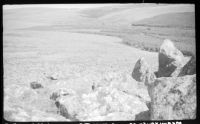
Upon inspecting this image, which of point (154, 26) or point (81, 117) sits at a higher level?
point (154, 26)

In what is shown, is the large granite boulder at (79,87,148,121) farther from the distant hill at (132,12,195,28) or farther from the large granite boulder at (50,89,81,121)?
the distant hill at (132,12,195,28)

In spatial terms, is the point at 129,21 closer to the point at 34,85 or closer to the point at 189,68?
the point at 189,68

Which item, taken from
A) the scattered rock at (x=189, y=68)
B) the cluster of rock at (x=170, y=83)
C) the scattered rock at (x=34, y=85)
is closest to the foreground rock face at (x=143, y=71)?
the cluster of rock at (x=170, y=83)

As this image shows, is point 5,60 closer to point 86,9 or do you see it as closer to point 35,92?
point 35,92

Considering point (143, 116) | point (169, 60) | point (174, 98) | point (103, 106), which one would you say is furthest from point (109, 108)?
point (169, 60)

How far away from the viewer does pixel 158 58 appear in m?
3.32

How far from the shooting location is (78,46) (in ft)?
10.9

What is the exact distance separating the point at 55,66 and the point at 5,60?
474 mm

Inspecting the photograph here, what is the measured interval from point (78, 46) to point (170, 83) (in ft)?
3.08

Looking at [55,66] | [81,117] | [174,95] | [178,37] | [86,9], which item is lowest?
[81,117]

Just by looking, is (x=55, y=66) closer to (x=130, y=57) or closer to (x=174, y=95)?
(x=130, y=57)

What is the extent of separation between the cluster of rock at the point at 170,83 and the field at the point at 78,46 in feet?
0.22

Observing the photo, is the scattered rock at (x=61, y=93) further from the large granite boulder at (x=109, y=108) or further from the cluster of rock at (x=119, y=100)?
the large granite boulder at (x=109, y=108)

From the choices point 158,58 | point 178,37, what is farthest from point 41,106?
point 178,37
